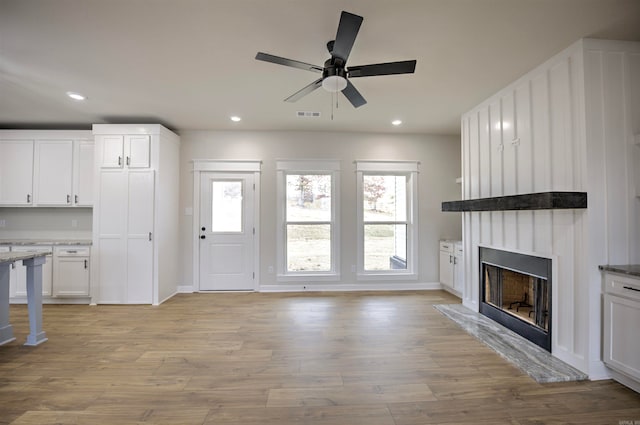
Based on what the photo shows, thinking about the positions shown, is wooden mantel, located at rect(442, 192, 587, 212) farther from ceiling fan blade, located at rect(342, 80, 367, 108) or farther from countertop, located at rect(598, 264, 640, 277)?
ceiling fan blade, located at rect(342, 80, 367, 108)

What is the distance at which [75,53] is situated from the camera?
256 cm

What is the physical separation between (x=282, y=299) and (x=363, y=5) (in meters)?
3.79

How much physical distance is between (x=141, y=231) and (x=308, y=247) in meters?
2.53

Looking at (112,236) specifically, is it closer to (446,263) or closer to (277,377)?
(277,377)

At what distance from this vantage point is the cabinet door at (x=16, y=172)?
4324 mm

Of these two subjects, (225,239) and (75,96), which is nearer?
(75,96)

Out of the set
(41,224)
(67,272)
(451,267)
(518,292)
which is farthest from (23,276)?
(518,292)

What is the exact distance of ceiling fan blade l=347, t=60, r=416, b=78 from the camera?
207cm

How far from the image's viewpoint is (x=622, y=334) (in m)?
2.12

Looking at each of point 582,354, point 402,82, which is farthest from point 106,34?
point 582,354

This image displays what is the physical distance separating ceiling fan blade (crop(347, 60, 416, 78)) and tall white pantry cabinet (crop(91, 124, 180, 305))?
3.29 m

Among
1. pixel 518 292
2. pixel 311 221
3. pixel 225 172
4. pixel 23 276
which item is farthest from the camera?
pixel 311 221

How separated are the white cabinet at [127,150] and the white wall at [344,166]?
2.33 feet

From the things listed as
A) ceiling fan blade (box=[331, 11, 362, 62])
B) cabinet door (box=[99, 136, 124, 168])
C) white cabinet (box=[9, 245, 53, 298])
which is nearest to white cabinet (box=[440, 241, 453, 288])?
ceiling fan blade (box=[331, 11, 362, 62])
